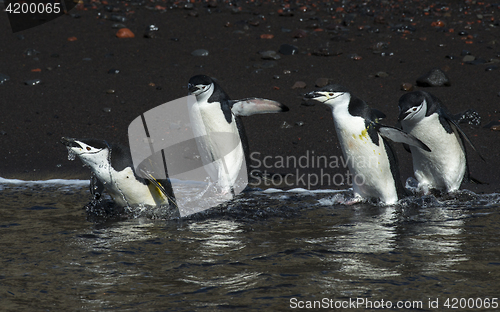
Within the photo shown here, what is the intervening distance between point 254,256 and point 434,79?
500 cm

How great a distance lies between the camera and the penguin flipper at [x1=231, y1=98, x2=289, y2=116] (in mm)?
5371

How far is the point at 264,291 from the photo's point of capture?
2.85 meters

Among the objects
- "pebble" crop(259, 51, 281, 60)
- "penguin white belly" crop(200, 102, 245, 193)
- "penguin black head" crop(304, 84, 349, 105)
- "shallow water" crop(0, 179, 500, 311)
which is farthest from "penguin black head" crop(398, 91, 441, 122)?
"pebble" crop(259, 51, 281, 60)

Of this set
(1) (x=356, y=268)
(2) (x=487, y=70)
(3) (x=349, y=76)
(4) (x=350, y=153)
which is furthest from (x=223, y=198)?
(2) (x=487, y=70)

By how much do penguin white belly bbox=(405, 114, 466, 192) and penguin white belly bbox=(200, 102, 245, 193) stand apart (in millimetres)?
1605

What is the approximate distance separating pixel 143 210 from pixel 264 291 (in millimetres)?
1837

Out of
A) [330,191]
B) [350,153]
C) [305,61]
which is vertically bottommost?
[330,191]

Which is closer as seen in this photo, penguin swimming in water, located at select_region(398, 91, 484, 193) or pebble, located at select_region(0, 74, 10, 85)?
penguin swimming in water, located at select_region(398, 91, 484, 193)

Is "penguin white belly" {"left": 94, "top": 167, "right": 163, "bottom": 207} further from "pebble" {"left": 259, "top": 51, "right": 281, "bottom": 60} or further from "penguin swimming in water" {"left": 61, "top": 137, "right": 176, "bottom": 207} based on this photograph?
"pebble" {"left": 259, "top": 51, "right": 281, "bottom": 60}

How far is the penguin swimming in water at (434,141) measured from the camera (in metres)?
4.72

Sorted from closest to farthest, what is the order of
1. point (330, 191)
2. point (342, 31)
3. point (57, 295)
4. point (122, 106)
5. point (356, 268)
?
1. point (57, 295)
2. point (356, 268)
3. point (330, 191)
4. point (122, 106)
5. point (342, 31)

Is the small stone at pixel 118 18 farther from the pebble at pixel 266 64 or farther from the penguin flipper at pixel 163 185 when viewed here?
the penguin flipper at pixel 163 185

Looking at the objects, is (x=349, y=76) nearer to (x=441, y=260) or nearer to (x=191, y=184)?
(x=191, y=184)

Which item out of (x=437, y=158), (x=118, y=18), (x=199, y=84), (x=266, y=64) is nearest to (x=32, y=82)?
(x=118, y=18)
